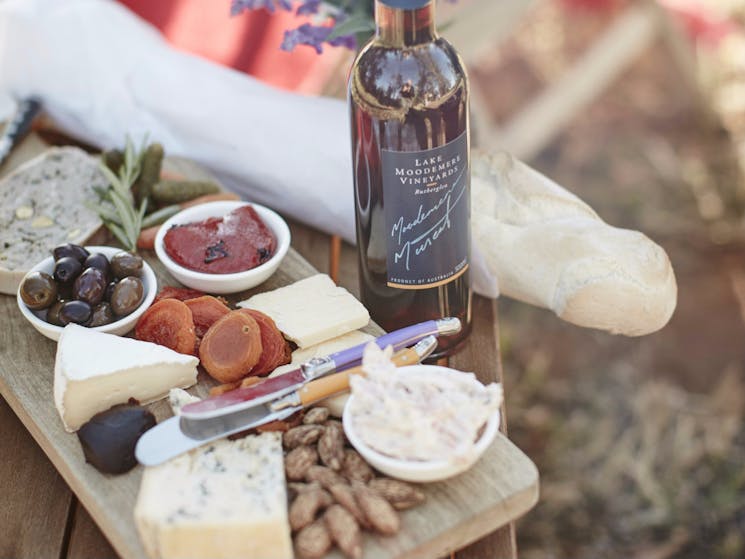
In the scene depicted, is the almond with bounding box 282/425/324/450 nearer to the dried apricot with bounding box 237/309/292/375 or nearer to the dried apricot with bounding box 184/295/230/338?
the dried apricot with bounding box 237/309/292/375

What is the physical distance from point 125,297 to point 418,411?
0.52m

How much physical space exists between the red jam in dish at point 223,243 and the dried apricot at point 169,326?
0.13m

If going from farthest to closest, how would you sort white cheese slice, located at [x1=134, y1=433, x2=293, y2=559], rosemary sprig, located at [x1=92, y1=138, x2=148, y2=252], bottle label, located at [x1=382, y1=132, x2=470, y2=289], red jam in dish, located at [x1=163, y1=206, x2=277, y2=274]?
rosemary sprig, located at [x1=92, y1=138, x2=148, y2=252], red jam in dish, located at [x1=163, y1=206, x2=277, y2=274], bottle label, located at [x1=382, y1=132, x2=470, y2=289], white cheese slice, located at [x1=134, y1=433, x2=293, y2=559]

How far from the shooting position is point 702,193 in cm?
322

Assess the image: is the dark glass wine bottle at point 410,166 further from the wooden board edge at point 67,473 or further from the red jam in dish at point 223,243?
the wooden board edge at point 67,473

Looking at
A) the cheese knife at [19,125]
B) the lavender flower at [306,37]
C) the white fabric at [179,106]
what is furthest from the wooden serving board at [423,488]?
the cheese knife at [19,125]

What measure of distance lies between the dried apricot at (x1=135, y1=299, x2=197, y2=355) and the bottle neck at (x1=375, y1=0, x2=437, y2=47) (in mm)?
482

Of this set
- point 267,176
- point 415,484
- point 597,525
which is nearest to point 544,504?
point 597,525

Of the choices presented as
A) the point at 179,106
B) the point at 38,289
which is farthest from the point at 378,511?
the point at 179,106

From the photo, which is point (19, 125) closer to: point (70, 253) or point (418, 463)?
point (70, 253)

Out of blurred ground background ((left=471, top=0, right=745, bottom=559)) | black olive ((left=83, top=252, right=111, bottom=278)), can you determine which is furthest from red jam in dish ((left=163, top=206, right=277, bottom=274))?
blurred ground background ((left=471, top=0, right=745, bottom=559))

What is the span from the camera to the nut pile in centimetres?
109

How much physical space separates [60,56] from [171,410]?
3.72 feet

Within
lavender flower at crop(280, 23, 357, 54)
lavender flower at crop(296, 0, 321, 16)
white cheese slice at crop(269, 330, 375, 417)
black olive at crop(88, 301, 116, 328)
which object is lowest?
white cheese slice at crop(269, 330, 375, 417)
